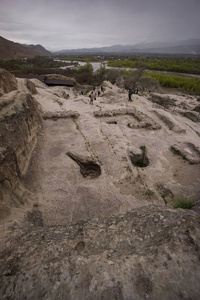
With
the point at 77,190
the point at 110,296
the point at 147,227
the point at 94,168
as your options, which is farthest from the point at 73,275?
the point at 94,168

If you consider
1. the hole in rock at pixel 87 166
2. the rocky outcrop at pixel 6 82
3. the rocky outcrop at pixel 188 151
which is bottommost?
the rocky outcrop at pixel 188 151

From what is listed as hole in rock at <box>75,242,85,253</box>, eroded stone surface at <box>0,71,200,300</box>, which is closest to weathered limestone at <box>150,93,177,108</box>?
eroded stone surface at <box>0,71,200,300</box>

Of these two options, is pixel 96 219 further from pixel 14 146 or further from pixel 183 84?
pixel 183 84

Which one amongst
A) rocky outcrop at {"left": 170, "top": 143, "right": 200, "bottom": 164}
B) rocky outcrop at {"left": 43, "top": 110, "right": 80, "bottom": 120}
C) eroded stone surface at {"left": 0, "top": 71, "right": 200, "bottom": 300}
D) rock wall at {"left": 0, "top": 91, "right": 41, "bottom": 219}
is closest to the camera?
eroded stone surface at {"left": 0, "top": 71, "right": 200, "bottom": 300}

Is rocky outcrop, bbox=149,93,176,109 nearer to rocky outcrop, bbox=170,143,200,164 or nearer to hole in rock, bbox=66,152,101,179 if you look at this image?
rocky outcrop, bbox=170,143,200,164

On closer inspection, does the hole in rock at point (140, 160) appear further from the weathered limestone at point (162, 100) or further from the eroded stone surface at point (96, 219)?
the weathered limestone at point (162, 100)

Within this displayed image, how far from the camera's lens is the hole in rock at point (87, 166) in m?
9.00

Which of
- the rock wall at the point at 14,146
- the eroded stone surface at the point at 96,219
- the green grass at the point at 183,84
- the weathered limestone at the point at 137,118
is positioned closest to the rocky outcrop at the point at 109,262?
the eroded stone surface at the point at 96,219

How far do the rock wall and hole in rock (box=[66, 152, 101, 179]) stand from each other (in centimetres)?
271

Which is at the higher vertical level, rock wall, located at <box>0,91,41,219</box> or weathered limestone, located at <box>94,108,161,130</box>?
rock wall, located at <box>0,91,41,219</box>

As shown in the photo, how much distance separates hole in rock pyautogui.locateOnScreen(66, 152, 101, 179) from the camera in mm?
9000

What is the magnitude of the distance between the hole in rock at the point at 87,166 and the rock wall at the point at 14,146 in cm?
271

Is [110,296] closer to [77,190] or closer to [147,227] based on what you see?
[147,227]

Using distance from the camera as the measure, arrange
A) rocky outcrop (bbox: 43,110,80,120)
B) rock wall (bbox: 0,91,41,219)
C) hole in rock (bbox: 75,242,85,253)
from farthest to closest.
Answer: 1. rocky outcrop (bbox: 43,110,80,120)
2. rock wall (bbox: 0,91,41,219)
3. hole in rock (bbox: 75,242,85,253)
